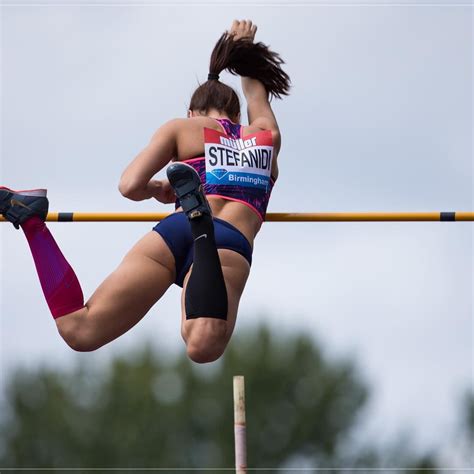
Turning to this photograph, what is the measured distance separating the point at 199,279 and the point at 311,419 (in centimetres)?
2751

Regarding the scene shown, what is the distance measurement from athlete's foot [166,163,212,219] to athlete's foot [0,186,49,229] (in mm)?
798

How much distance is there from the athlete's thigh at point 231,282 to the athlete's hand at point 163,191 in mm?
673

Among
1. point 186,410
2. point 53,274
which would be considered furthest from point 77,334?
point 186,410

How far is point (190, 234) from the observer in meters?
6.71

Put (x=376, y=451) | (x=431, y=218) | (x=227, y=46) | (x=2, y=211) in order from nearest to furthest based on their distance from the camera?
(x=2, y=211), (x=227, y=46), (x=431, y=218), (x=376, y=451)

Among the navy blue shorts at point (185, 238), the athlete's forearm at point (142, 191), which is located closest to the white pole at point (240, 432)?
the athlete's forearm at point (142, 191)

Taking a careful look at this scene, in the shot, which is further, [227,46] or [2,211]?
[227,46]

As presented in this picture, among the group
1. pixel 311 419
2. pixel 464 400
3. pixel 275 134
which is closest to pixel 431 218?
pixel 275 134

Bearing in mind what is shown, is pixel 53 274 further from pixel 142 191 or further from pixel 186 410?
pixel 186 410

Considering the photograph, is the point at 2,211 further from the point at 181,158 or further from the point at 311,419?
the point at 311,419

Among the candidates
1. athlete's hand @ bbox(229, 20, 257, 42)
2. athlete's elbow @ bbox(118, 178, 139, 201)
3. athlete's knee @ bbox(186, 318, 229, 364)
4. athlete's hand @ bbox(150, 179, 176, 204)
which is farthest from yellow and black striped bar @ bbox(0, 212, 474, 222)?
athlete's knee @ bbox(186, 318, 229, 364)

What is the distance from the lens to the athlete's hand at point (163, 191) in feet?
23.6

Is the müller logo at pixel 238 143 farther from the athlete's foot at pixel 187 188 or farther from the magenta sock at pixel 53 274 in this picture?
the magenta sock at pixel 53 274

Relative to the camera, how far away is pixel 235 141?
7027 mm
